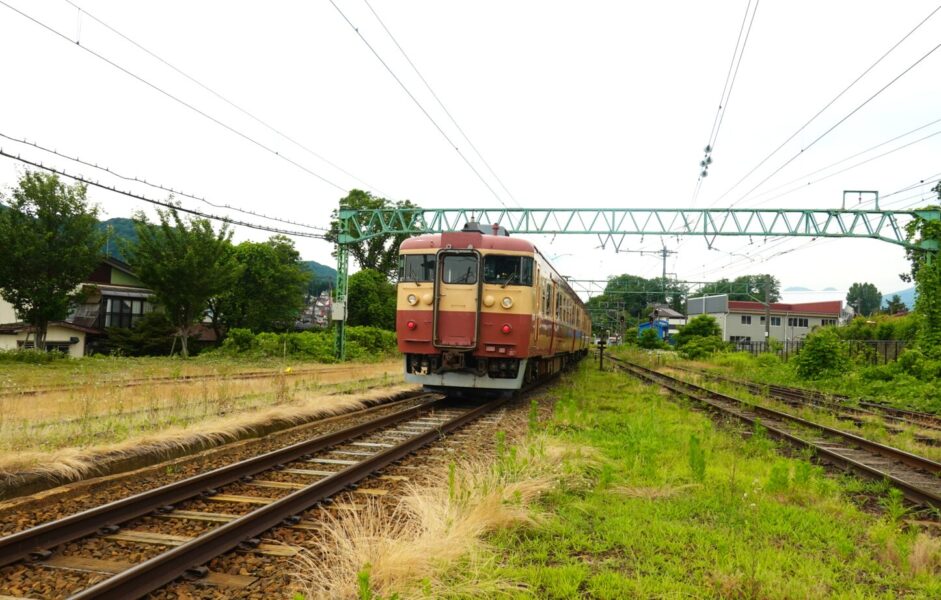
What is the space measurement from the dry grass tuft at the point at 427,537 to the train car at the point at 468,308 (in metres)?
6.31

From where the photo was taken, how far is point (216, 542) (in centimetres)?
448

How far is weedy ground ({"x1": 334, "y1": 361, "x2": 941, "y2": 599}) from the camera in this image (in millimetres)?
3887

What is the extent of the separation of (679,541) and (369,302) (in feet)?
153

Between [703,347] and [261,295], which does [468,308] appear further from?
[261,295]

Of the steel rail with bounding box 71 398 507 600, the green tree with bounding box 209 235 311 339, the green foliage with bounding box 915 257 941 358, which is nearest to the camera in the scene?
the steel rail with bounding box 71 398 507 600

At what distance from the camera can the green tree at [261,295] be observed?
4706 cm

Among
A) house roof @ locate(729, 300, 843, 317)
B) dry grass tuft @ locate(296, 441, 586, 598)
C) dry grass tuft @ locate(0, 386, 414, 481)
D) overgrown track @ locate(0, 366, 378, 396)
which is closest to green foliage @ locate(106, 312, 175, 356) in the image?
overgrown track @ locate(0, 366, 378, 396)

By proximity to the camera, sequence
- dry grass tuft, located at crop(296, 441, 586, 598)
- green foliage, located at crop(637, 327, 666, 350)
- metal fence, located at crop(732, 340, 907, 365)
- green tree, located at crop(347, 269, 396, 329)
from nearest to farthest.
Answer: dry grass tuft, located at crop(296, 441, 586, 598) → metal fence, located at crop(732, 340, 907, 365) → green tree, located at crop(347, 269, 396, 329) → green foliage, located at crop(637, 327, 666, 350)

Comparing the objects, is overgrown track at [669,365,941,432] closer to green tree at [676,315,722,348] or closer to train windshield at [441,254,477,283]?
train windshield at [441,254,477,283]

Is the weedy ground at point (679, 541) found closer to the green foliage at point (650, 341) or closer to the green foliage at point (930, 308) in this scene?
the green foliage at point (930, 308)

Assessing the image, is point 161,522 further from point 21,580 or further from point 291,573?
point 291,573

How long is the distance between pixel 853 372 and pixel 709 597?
22312 millimetres

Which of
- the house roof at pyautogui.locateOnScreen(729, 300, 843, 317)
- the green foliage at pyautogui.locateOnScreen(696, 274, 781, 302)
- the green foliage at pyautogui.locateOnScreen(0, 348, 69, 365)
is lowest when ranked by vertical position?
the green foliage at pyautogui.locateOnScreen(0, 348, 69, 365)

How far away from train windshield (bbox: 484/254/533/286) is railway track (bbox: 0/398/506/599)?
A: 531cm
